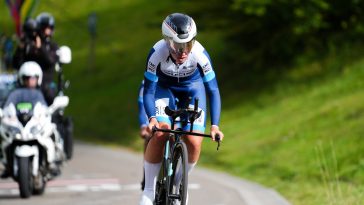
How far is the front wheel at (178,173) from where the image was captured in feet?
28.8

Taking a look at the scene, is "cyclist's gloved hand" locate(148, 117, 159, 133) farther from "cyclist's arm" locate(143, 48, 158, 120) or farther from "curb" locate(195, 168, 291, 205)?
"curb" locate(195, 168, 291, 205)

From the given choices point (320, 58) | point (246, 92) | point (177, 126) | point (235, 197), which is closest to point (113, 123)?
point (246, 92)

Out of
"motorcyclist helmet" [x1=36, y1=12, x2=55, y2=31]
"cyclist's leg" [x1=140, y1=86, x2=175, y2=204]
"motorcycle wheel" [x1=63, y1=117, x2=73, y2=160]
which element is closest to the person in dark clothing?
"motorcyclist helmet" [x1=36, y1=12, x2=55, y2=31]

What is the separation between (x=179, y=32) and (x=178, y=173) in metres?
1.28

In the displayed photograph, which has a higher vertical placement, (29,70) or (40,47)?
(40,47)

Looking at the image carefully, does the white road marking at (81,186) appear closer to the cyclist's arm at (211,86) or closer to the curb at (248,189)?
the curb at (248,189)

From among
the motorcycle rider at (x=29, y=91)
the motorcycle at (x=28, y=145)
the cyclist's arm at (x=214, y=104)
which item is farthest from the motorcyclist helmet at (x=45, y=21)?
the cyclist's arm at (x=214, y=104)

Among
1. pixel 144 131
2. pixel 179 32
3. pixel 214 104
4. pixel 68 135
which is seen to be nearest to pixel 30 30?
pixel 68 135

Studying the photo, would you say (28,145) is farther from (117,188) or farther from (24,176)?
(117,188)

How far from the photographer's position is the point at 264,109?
23.5 meters

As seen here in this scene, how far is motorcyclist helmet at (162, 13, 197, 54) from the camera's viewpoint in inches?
347

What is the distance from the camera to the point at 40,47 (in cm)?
1512

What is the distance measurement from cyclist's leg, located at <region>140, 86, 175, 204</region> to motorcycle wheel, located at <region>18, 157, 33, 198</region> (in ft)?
11.7

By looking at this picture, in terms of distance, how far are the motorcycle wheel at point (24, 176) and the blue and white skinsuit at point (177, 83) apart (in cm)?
380
